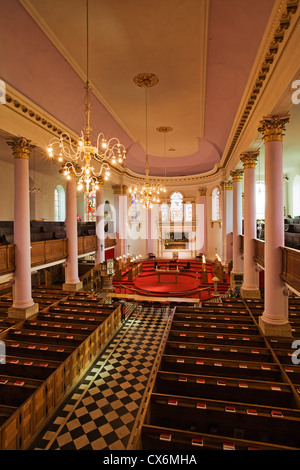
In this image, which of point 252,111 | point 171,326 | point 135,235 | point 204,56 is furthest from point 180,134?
point 171,326

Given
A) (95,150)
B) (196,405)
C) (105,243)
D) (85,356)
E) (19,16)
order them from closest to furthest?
(196,405)
(95,150)
(19,16)
(85,356)
(105,243)

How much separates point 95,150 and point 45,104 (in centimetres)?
546

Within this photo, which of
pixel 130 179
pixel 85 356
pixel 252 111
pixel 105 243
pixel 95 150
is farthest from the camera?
pixel 130 179

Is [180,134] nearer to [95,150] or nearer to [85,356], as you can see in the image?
[95,150]

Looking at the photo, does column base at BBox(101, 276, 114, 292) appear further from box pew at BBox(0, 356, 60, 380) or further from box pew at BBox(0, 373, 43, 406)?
box pew at BBox(0, 373, 43, 406)

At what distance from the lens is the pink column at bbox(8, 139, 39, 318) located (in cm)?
901

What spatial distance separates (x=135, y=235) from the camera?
22.2 meters

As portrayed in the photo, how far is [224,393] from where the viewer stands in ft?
16.8

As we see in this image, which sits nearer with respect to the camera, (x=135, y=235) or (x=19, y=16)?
(x=19, y=16)

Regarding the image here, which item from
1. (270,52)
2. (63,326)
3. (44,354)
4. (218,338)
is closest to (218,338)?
(218,338)

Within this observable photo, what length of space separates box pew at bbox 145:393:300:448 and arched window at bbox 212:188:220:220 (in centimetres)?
1763

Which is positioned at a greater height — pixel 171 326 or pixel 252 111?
pixel 252 111

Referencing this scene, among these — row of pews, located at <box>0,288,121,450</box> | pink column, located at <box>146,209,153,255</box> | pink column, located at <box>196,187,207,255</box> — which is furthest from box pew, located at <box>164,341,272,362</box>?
pink column, located at <box>146,209,153,255</box>

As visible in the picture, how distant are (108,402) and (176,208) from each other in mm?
18978
